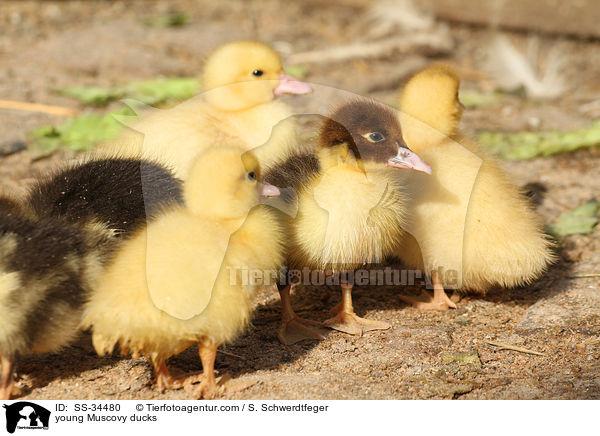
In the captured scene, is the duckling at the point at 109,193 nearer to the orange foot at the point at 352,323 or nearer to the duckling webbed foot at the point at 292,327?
the duckling webbed foot at the point at 292,327

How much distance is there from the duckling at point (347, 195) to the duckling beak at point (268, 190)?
0.68ft

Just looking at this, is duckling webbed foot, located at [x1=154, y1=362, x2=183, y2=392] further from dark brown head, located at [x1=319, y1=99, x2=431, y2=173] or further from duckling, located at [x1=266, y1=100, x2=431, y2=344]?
dark brown head, located at [x1=319, y1=99, x2=431, y2=173]

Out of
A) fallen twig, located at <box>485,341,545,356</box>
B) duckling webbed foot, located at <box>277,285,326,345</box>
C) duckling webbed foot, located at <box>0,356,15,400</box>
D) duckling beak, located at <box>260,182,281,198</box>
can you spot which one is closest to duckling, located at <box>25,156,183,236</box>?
duckling beak, located at <box>260,182,281,198</box>

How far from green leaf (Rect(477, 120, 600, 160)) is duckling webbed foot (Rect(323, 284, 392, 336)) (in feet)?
6.74

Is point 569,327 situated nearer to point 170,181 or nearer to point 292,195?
point 292,195

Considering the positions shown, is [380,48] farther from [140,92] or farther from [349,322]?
[349,322]

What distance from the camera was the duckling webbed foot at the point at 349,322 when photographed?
3.10 m

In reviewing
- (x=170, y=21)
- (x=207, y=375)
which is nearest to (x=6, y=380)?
(x=207, y=375)

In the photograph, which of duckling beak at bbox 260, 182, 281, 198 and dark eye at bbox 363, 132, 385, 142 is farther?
dark eye at bbox 363, 132, 385, 142

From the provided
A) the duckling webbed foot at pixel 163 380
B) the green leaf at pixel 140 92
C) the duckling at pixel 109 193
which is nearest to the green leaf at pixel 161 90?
the green leaf at pixel 140 92

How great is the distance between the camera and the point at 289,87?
3670 millimetres

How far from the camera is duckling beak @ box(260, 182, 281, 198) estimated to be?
8.89ft

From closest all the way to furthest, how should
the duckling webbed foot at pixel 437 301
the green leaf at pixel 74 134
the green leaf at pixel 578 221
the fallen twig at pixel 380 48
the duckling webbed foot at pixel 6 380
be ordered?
A: 1. the duckling webbed foot at pixel 6 380
2. the duckling webbed foot at pixel 437 301
3. the green leaf at pixel 578 221
4. the green leaf at pixel 74 134
5. the fallen twig at pixel 380 48

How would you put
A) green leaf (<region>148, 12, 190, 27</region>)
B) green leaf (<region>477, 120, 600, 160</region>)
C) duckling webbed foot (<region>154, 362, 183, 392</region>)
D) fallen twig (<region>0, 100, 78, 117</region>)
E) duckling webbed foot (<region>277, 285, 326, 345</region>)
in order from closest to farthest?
duckling webbed foot (<region>154, 362, 183, 392</region>) → duckling webbed foot (<region>277, 285, 326, 345</region>) → green leaf (<region>477, 120, 600, 160</region>) → fallen twig (<region>0, 100, 78, 117</region>) → green leaf (<region>148, 12, 190, 27</region>)
